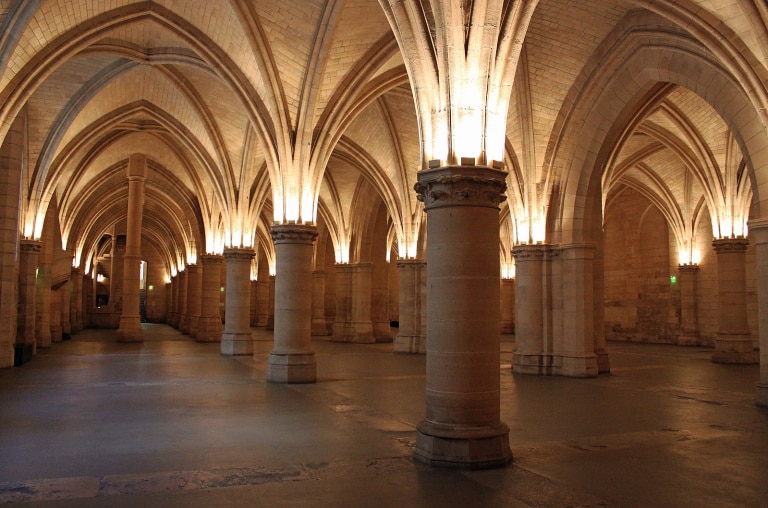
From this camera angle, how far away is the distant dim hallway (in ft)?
21.7

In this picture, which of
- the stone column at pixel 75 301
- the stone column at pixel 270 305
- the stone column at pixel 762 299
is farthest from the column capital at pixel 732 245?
the stone column at pixel 75 301

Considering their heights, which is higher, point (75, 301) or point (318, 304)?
point (75, 301)

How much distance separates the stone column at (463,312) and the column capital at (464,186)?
1cm

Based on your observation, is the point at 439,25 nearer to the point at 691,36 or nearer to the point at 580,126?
the point at 691,36

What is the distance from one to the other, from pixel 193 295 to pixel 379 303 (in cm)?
919

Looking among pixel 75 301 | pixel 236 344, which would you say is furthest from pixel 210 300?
pixel 75 301

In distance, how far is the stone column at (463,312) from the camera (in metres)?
6.71

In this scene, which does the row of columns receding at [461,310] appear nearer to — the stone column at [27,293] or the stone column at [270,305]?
the stone column at [27,293]

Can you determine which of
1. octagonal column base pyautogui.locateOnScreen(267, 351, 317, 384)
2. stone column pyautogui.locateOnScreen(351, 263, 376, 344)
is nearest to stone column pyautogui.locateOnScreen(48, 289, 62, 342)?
stone column pyautogui.locateOnScreen(351, 263, 376, 344)

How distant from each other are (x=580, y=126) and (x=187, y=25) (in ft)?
29.6

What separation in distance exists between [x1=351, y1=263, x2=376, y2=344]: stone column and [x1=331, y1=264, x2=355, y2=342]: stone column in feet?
1.47

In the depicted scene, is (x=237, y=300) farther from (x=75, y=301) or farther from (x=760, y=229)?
(x=75, y=301)

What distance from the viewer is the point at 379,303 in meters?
28.1

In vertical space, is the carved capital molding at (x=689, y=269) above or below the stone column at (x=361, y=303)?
above
